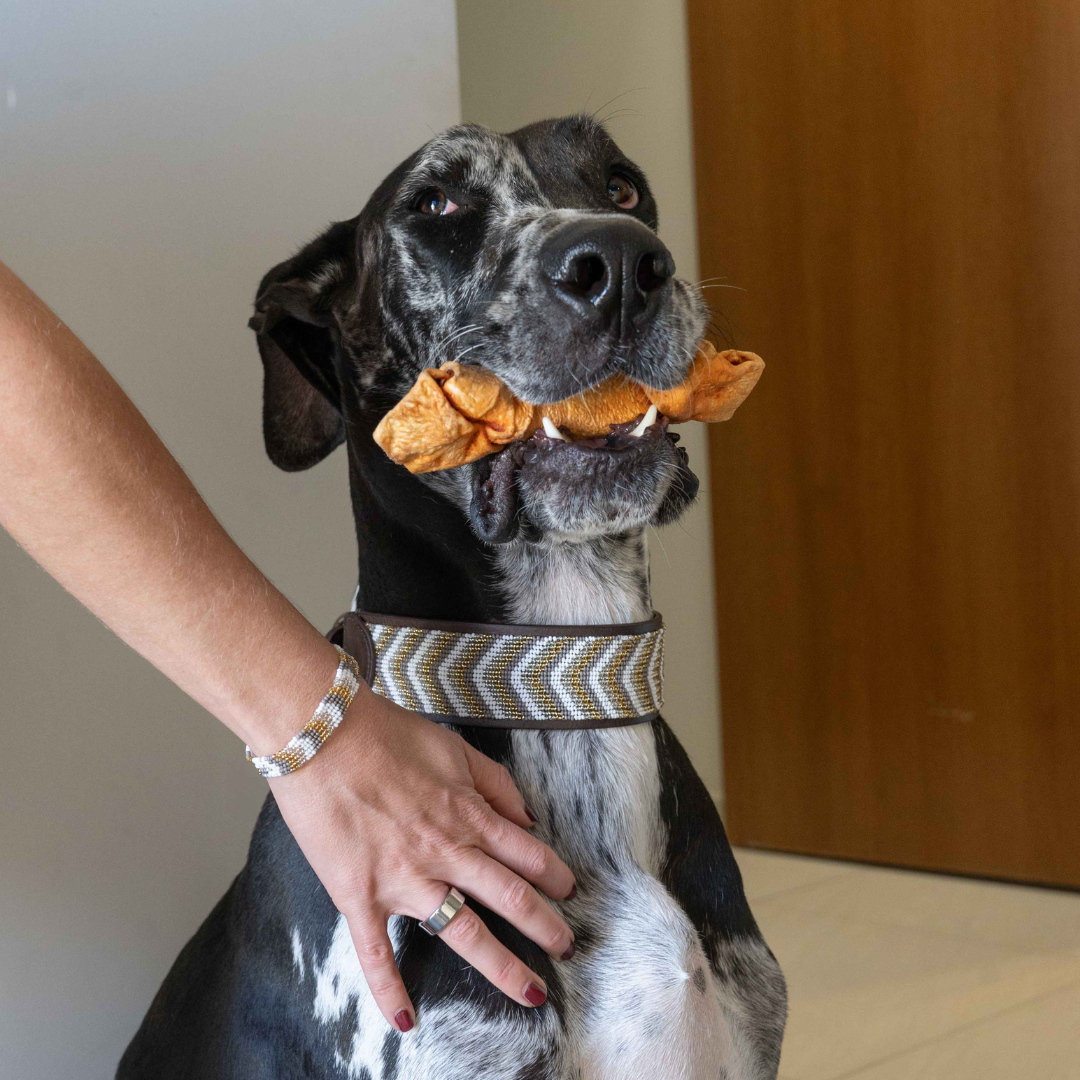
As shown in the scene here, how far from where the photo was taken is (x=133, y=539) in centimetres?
86

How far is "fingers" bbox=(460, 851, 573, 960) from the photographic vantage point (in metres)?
0.98

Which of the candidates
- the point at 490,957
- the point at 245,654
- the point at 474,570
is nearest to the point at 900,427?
the point at 474,570

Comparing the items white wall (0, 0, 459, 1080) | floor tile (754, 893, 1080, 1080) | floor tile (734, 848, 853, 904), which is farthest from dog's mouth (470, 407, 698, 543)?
floor tile (734, 848, 853, 904)

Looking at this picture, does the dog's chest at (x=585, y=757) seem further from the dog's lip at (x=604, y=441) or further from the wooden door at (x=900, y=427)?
the wooden door at (x=900, y=427)

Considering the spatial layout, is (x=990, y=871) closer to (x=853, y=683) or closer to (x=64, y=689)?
(x=853, y=683)

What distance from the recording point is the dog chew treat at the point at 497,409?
111 cm

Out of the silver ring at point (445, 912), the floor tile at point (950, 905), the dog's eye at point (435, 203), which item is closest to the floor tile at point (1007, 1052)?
the floor tile at point (950, 905)

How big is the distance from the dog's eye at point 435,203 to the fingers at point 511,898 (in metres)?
0.80

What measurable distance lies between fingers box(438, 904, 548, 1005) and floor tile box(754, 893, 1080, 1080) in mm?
1546

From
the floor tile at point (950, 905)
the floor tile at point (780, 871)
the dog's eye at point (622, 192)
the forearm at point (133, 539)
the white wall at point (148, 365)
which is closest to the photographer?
the forearm at point (133, 539)

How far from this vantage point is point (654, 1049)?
3.44 feet

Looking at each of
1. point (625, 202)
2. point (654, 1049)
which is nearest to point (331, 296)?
point (625, 202)

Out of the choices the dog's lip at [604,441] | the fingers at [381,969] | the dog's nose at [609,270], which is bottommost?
the fingers at [381,969]

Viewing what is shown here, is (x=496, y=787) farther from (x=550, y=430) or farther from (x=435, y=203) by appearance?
(x=435, y=203)
